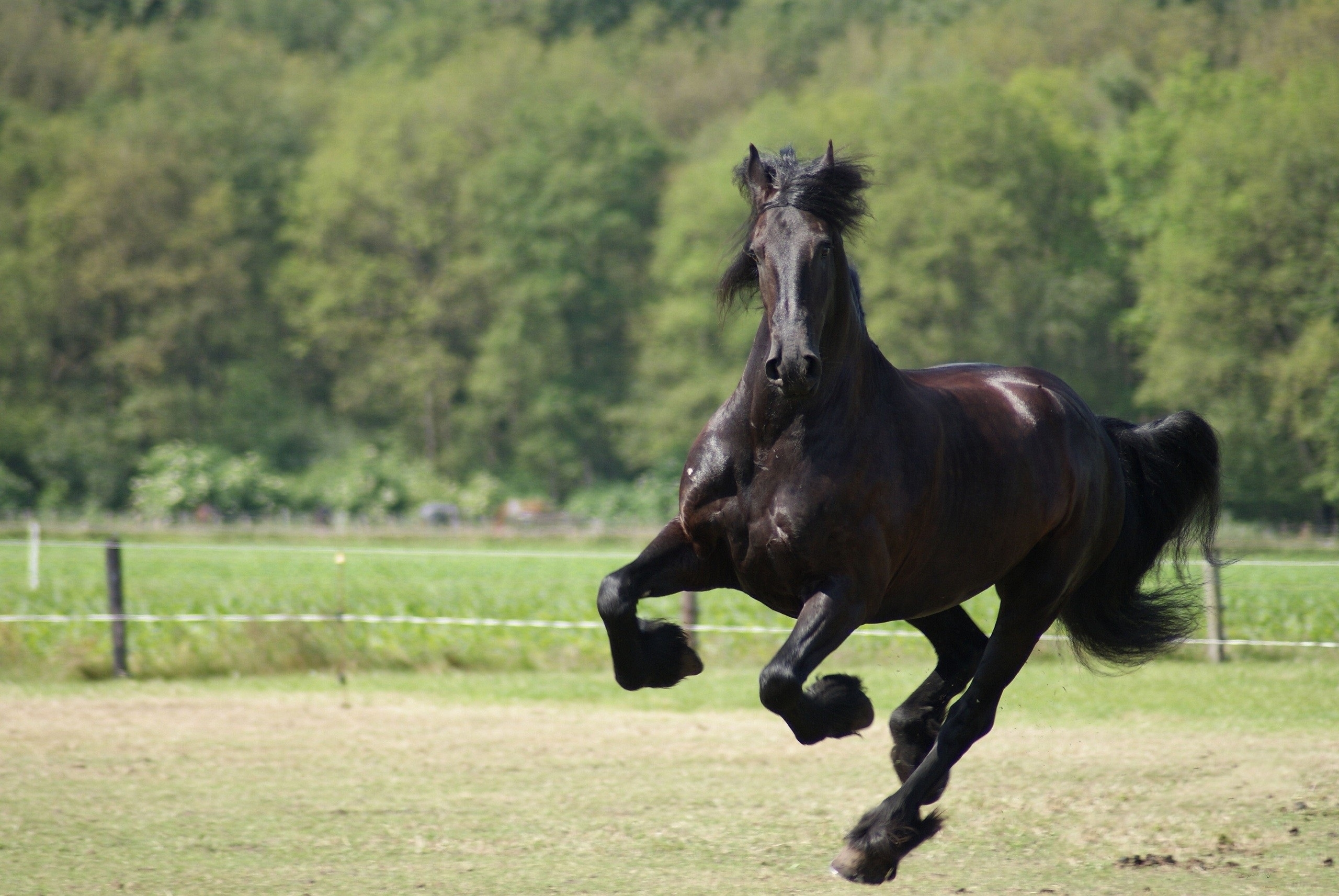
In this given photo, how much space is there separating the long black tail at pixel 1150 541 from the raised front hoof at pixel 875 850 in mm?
1495

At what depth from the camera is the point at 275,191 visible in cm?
4959

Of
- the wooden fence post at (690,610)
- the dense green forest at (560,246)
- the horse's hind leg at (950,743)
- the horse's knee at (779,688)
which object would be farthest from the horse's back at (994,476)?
the dense green forest at (560,246)

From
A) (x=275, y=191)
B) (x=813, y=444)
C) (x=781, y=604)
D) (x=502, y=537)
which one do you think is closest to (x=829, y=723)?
(x=781, y=604)

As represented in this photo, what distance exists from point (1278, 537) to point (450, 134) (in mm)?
29857

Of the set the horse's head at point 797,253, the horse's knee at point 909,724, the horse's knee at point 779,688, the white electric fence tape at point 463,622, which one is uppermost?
the horse's head at point 797,253

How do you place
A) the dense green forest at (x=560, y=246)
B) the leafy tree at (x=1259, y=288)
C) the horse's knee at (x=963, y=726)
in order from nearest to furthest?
the horse's knee at (x=963, y=726), the leafy tree at (x=1259, y=288), the dense green forest at (x=560, y=246)

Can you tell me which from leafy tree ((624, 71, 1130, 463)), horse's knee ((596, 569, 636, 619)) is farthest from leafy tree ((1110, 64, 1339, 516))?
horse's knee ((596, 569, 636, 619))

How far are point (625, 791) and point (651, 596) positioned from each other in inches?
130

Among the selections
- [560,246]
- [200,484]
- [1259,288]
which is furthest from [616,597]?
[560,246]

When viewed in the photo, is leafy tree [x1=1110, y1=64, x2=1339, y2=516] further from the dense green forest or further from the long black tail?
the long black tail

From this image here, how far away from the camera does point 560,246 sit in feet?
150

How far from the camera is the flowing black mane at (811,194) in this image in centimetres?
404

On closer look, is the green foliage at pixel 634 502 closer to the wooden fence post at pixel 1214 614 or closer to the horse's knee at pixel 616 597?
the wooden fence post at pixel 1214 614

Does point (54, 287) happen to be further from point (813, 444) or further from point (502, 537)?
point (813, 444)
